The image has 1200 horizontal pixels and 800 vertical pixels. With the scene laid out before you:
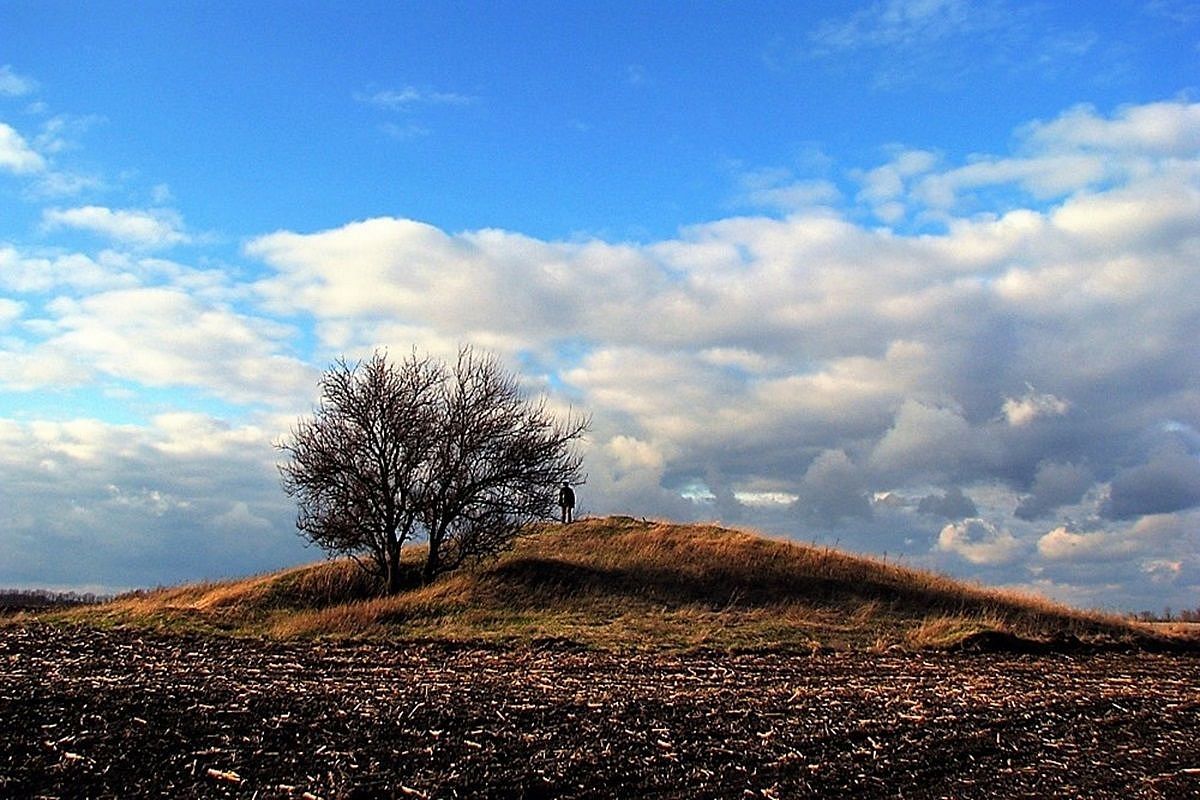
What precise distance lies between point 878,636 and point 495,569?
12.8m

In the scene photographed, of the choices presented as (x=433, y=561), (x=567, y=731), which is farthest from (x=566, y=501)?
(x=567, y=731)

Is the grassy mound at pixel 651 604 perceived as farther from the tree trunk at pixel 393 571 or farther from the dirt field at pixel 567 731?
the dirt field at pixel 567 731

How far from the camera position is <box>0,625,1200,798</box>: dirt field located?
9.76m

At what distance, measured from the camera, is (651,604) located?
30359mm

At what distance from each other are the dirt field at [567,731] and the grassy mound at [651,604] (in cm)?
632

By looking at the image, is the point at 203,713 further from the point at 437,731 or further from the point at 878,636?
the point at 878,636

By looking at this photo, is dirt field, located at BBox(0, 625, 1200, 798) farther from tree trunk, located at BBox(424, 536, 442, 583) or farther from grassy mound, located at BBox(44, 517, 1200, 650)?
tree trunk, located at BBox(424, 536, 442, 583)

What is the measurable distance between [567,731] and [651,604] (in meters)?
18.8

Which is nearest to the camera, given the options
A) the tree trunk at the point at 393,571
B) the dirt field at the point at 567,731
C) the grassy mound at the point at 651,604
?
the dirt field at the point at 567,731

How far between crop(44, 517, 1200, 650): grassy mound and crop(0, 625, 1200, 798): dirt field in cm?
632

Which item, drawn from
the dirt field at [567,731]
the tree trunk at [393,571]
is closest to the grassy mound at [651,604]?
the tree trunk at [393,571]

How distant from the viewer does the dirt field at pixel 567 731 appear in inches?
384

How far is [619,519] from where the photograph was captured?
41219 mm

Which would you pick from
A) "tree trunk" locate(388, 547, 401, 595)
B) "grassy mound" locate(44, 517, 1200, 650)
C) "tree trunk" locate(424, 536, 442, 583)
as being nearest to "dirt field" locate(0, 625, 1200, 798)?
"grassy mound" locate(44, 517, 1200, 650)
